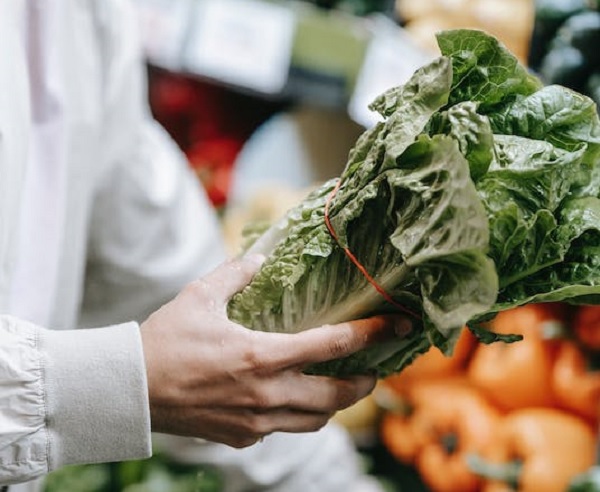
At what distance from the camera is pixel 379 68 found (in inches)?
87.0

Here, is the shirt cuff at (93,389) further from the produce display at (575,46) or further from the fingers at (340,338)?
the produce display at (575,46)

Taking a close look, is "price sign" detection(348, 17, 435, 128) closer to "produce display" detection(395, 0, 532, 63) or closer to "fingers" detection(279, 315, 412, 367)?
"produce display" detection(395, 0, 532, 63)

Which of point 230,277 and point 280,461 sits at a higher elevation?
point 230,277

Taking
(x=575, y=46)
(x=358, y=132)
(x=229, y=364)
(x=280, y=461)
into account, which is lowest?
(x=280, y=461)

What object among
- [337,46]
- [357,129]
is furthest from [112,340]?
[357,129]

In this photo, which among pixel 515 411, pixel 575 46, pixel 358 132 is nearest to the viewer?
pixel 575 46

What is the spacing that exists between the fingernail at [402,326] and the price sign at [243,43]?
1432mm

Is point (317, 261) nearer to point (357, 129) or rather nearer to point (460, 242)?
point (460, 242)

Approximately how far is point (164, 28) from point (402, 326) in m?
1.65

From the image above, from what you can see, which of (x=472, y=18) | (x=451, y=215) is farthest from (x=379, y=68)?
(x=451, y=215)

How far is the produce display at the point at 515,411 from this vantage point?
5.77 feet

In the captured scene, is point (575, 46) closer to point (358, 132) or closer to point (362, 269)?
point (362, 269)

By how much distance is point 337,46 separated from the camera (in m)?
2.28

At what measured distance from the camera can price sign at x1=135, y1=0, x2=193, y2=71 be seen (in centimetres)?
244
